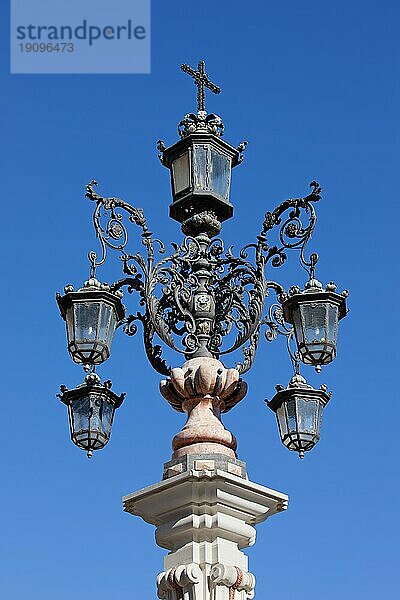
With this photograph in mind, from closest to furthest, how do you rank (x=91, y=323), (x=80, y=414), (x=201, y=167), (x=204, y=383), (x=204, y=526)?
(x=204, y=526) → (x=204, y=383) → (x=91, y=323) → (x=80, y=414) → (x=201, y=167)

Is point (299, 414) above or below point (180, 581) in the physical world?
above

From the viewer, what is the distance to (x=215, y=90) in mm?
12422

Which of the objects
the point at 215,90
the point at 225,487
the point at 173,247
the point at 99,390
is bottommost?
the point at 225,487

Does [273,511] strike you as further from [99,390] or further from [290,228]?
[290,228]

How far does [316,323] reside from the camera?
1031cm

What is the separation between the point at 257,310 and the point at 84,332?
1362 mm

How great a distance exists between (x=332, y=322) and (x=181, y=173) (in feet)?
6.21

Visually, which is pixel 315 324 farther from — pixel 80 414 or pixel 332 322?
pixel 80 414

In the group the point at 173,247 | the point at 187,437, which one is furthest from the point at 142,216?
the point at 187,437

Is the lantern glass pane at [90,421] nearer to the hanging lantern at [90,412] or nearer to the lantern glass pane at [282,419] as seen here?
the hanging lantern at [90,412]

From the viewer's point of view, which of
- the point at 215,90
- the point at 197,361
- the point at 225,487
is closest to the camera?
the point at 225,487

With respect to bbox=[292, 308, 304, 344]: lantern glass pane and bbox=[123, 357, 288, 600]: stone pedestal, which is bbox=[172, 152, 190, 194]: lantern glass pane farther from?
bbox=[123, 357, 288, 600]: stone pedestal

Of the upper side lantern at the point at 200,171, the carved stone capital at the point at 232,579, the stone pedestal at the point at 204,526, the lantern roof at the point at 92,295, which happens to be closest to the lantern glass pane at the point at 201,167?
the upper side lantern at the point at 200,171

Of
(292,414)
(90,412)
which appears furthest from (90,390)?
(292,414)
